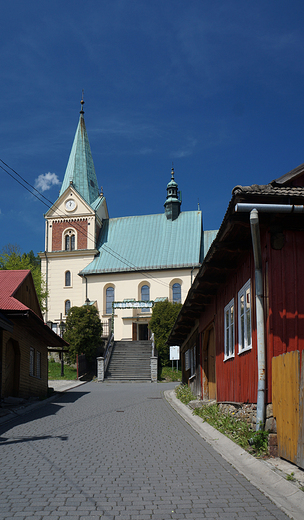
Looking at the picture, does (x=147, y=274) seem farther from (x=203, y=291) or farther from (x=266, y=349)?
(x=266, y=349)

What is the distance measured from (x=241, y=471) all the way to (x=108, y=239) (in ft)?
166

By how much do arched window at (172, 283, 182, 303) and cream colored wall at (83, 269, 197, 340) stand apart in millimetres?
358

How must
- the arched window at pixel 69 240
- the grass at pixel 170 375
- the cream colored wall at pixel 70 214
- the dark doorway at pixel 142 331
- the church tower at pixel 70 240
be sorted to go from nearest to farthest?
the grass at pixel 170 375, the dark doorway at pixel 142 331, the church tower at pixel 70 240, the cream colored wall at pixel 70 214, the arched window at pixel 69 240

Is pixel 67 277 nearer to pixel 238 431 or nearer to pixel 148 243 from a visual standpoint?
→ pixel 148 243

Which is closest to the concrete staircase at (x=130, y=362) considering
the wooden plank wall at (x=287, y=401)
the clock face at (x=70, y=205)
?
the clock face at (x=70, y=205)

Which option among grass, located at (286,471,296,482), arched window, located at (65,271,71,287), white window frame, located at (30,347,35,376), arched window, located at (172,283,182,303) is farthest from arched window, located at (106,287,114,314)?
grass, located at (286,471,296,482)

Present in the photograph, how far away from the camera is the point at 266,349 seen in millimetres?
8555

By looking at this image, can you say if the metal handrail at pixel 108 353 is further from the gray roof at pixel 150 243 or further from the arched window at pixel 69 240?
the arched window at pixel 69 240

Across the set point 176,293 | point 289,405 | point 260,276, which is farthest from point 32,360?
point 176,293

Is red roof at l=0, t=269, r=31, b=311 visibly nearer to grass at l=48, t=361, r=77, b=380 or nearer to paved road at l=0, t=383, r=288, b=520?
paved road at l=0, t=383, r=288, b=520

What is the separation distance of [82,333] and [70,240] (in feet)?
61.0

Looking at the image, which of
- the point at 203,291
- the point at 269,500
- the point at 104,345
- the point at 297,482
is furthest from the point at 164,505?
the point at 104,345

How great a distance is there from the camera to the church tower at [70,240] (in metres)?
54.4

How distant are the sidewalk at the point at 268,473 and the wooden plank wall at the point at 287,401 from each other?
9.9 inches
